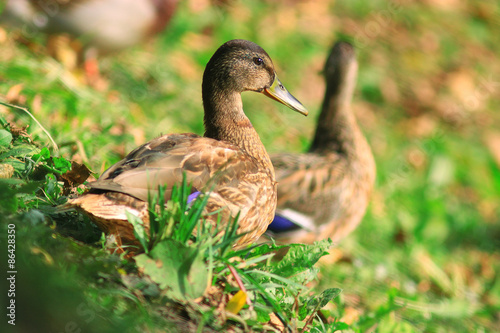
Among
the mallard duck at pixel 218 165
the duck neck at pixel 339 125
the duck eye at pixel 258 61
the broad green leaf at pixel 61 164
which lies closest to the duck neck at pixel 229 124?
the mallard duck at pixel 218 165

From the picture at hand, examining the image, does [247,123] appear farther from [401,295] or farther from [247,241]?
[401,295]

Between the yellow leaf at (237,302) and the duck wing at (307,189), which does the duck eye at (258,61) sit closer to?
the duck wing at (307,189)

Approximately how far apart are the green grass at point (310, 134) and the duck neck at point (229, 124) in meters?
0.64

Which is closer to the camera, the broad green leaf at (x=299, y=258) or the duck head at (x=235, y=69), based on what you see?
the broad green leaf at (x=299, y=258)

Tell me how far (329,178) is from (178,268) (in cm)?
255

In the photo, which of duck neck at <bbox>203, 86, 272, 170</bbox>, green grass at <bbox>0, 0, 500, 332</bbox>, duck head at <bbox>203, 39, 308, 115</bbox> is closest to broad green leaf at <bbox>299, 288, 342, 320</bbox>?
green grass at <bbox>0, 0, 500, 332</bbox>

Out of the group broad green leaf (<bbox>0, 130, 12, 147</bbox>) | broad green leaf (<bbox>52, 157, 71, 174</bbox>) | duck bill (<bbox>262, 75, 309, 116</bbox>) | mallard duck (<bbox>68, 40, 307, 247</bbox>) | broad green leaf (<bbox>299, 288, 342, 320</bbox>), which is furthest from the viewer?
duck bill (<bbox>262, 75, 309, 116</bbox>)

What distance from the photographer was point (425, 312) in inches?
170

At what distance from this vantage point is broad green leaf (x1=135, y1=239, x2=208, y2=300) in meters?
2.20

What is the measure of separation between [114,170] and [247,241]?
2.15 feet

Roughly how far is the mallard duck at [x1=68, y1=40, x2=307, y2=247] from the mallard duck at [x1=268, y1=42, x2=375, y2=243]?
101cm

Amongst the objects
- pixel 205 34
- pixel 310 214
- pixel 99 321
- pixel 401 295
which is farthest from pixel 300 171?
pixel 205 34

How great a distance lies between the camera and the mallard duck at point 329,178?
4406 mm

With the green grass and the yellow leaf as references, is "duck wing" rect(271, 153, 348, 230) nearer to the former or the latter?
the green grass
